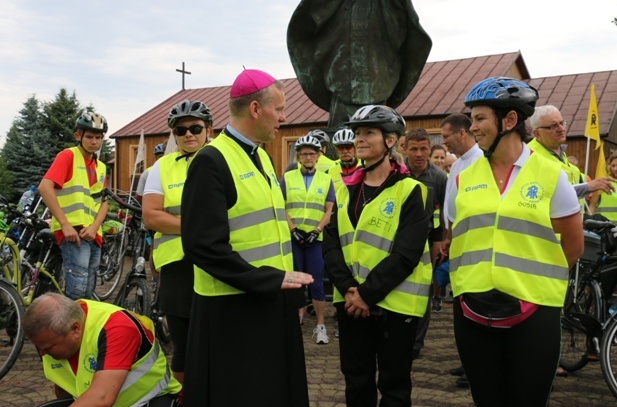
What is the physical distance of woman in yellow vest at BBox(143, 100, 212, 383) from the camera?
436cm

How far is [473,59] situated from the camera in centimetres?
2773

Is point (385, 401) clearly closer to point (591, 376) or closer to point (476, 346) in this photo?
point (476, 346)

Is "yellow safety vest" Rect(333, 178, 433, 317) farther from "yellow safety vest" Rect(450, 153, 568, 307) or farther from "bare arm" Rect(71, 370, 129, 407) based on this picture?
"bare arm" Rect(71, 370, 129, 407)

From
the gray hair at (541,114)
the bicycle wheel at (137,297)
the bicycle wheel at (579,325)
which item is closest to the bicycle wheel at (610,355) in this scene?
the bicycle wheel at (579,325)

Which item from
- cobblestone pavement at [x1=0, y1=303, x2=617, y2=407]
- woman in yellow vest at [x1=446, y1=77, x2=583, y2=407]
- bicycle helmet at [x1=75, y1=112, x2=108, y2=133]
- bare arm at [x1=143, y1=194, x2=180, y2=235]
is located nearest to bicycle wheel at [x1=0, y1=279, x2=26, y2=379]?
cobblestone pavement at [x1=0, y1=303, x2=617, y2=407]

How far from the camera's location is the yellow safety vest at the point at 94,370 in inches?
128

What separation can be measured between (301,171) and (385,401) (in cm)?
404

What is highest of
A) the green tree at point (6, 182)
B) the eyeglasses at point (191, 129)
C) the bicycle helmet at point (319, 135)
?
the green tree at point (6, 182)

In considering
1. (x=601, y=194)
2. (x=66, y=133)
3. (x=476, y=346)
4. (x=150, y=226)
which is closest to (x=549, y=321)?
(x=476, y=346)

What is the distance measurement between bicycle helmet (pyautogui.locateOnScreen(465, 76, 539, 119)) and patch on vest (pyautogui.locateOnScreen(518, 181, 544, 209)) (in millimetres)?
401

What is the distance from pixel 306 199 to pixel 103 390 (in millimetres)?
4494

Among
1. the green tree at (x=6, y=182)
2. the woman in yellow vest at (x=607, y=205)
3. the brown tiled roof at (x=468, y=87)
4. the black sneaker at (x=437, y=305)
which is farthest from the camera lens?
the green tree at (x=6, y=182)

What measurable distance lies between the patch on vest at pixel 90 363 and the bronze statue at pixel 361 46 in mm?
6620

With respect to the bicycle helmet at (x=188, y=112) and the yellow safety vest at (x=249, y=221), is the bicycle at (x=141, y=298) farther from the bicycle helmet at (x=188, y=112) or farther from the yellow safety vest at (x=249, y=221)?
the yellow safety vest at (x=249, y=221)
